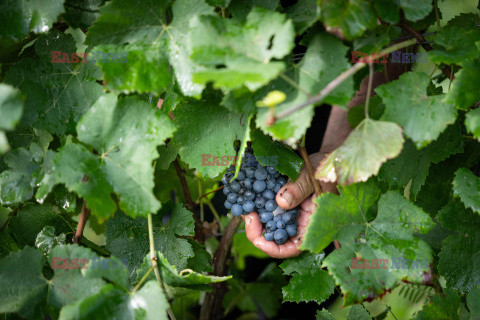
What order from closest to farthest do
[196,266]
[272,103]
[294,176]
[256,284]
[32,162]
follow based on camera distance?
1. [272,103]
2. [32,162]
3. [294,176]
4. [196,266]
5. [256,284]

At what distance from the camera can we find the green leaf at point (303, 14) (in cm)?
88

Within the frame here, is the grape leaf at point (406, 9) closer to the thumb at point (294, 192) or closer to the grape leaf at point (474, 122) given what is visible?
the grape leaf at point (474, 122)

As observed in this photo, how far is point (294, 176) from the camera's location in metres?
1.16

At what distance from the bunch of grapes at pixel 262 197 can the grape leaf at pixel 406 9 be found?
0.56 m

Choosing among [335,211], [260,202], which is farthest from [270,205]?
[335,211]

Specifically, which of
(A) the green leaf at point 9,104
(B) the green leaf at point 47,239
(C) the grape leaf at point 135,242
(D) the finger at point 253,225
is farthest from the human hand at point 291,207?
(A) the green leaf at point 9,104

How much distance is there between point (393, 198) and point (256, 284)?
1.34 metres

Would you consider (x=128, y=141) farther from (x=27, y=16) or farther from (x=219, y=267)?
(x=219, y=267)

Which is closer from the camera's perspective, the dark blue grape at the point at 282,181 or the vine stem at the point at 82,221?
the vine stem at the point at 82,221

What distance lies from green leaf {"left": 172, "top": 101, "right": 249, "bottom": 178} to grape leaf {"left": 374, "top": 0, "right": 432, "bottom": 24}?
0.45 meters

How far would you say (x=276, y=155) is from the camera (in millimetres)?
1135

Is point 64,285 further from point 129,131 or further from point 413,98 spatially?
point 413,98

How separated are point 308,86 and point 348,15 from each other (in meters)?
0.17

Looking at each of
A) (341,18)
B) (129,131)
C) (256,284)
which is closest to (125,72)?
(129,131)
